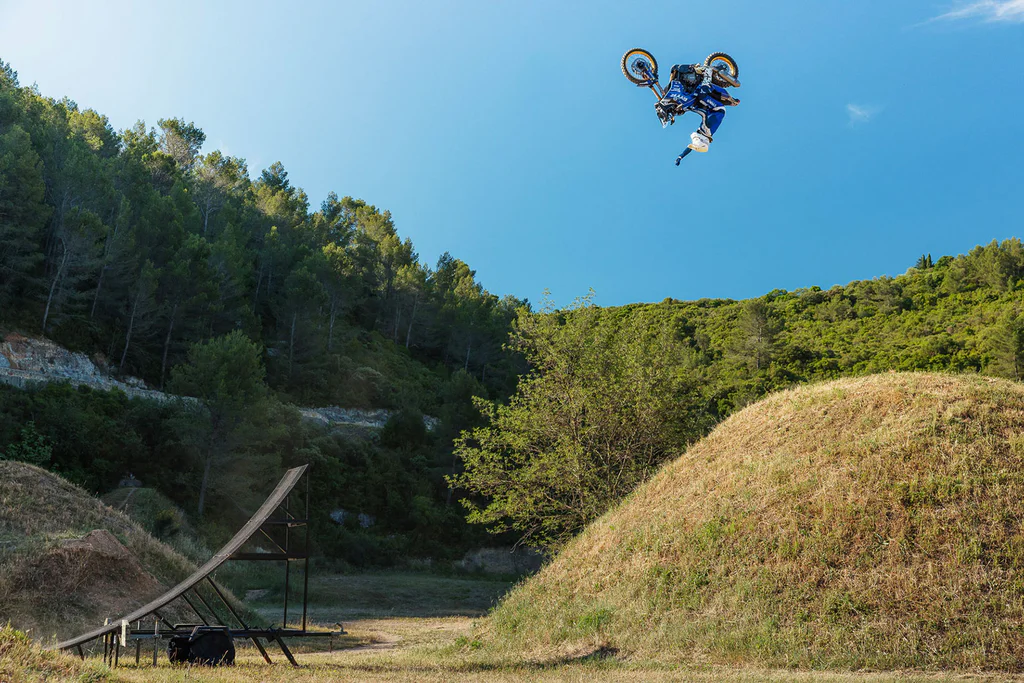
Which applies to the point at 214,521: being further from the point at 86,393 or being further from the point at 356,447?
the point at 356,447

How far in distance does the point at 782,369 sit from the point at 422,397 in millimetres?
27065

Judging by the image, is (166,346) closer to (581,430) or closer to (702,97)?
(581,430)

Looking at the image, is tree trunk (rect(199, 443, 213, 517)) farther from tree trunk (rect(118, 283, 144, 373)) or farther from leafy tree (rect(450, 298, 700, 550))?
leafy tree (rect(450, 298, 700, 550))

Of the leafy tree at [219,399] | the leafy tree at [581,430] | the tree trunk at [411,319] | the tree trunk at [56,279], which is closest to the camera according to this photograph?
the leafy tree at [581,430]

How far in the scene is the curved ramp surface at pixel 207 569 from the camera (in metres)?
9.70

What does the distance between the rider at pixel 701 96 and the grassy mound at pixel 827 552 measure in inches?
260

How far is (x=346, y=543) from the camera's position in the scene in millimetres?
39156

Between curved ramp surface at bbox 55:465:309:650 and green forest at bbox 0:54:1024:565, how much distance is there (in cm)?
1164

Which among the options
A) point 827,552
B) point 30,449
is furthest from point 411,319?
point 827,552

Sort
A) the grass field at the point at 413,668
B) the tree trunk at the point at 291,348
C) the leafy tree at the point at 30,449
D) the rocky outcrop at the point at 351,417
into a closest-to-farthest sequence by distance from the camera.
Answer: the grass field at the point at 413,668, the leafy tree at the point at 30,449, the rocky outcrop at the point at 351,417, the tree trunk at the point at 291,348

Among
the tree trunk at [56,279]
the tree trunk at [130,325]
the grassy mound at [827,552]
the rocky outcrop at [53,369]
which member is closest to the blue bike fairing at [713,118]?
the grassy mound at [827,552]

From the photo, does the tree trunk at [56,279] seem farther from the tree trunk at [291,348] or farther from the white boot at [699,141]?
the white boot at [699,141]

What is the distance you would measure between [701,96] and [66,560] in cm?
1503

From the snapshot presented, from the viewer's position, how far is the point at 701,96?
1244 cm
